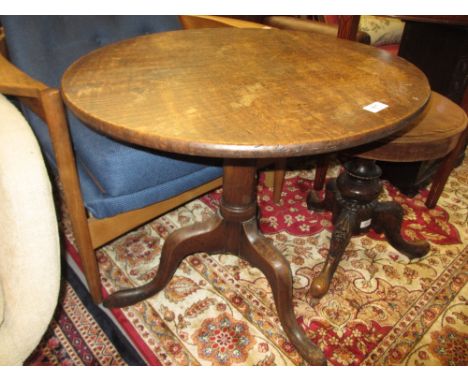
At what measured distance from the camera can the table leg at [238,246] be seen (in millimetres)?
992

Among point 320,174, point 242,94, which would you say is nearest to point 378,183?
point 320,174

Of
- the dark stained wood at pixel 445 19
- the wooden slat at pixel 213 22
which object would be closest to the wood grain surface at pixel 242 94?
the wooden slat at pixel 213 22

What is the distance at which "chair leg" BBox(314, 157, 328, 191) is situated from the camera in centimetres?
160

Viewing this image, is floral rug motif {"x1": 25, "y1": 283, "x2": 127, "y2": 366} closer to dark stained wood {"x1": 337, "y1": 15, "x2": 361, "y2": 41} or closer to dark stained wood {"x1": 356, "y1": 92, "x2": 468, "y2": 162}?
dark stained wood {"x1": 356, "y1": 92, "x2": 468, "y2": 162}

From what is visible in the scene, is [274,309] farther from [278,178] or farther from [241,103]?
[241,103]

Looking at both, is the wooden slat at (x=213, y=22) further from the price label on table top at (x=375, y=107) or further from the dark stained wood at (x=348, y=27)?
the price label on table top at (x=375, y=107)

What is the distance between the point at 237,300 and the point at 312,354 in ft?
0.95

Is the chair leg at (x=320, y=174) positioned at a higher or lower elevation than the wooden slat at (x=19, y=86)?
lower

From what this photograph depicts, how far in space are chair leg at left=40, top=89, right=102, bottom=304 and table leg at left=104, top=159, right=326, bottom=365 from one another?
0.46 ft

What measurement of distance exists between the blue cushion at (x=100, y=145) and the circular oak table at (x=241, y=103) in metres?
0.15

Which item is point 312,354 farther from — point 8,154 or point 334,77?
point 8,154

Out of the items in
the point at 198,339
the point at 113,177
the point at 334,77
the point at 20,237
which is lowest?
the point at 198,339

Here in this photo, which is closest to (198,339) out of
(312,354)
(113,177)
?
(312,354)

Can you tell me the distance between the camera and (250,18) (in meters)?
1.81
